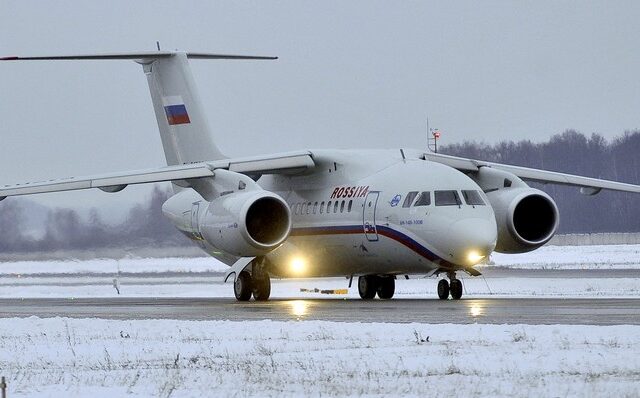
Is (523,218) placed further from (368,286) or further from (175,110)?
(175,110)

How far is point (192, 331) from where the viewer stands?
17672 millimetres

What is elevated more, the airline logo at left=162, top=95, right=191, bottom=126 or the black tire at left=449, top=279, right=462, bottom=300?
the airline logo at left=162, top=95, right=191, bottom=126

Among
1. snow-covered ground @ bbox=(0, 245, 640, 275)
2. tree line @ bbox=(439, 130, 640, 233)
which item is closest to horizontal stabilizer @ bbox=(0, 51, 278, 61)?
snow-covered ground @ bbox=(0, 245, 640, 275)

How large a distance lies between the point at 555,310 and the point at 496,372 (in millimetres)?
9234

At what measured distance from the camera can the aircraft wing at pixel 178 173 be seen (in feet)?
95.9

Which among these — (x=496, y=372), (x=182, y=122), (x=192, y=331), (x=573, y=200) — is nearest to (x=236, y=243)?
(x=182, y=122)

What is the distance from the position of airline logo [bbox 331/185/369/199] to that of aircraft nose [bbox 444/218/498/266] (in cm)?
307

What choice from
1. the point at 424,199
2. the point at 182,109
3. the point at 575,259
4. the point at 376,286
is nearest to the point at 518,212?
the point at 376,286

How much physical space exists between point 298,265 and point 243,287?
150 centimetres

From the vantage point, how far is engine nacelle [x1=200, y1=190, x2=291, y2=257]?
1063 inches

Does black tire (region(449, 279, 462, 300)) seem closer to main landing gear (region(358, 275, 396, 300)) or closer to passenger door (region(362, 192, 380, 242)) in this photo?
passenger door (region(362, 192, 380, 242))

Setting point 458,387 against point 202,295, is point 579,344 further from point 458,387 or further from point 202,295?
point 202,295

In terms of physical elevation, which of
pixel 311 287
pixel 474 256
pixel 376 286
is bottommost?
pixel 311 287

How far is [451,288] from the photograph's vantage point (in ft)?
87.4
